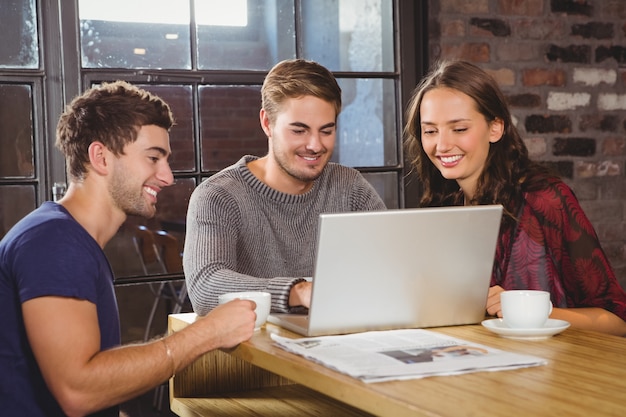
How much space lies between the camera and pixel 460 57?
3.43m

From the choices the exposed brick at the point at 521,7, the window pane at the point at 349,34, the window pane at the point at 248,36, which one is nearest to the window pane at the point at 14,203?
the window pane at the point at 248,36

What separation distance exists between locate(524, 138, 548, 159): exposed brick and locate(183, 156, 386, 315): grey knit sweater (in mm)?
1149

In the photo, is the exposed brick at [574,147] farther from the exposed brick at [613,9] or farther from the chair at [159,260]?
the chair at [159,260]

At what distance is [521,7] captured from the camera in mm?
3553

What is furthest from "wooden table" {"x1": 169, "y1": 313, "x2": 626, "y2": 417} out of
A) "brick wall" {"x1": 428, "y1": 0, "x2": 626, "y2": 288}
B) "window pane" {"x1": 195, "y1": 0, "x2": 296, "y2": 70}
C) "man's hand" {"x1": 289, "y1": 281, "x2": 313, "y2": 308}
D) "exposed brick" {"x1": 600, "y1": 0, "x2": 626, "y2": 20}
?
"exposed brick" {"x1": 600, "y1": 0, "x2": 626, "y2": 20}

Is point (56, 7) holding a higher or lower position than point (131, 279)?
higher

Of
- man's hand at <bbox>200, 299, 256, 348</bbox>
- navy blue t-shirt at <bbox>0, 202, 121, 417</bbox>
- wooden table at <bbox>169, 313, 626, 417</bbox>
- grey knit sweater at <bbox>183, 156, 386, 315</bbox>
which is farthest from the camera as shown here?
grey knit sweater at <bbox>183, 156, 386, 315</bbox>

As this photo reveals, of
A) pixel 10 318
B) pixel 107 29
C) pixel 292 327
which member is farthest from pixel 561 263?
pixel 107 29

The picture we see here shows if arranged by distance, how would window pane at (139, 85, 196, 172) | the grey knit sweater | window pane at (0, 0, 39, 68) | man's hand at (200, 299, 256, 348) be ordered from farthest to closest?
window pane at (139, 85, 196, 172) < window pane at (0, 0, 39, 68) < the grey knit sweater < man's hand at (200, 299, 256, 348)

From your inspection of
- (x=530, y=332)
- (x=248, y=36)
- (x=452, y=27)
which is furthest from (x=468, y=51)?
(x=530, y=332)

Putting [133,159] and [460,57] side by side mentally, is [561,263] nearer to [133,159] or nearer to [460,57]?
[133,159]

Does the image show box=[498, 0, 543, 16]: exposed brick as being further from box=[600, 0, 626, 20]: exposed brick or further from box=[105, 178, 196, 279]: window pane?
box=[105, 178, 196, 279]: window pane

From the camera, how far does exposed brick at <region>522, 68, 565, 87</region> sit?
357cm

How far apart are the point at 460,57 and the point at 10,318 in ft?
7.39
